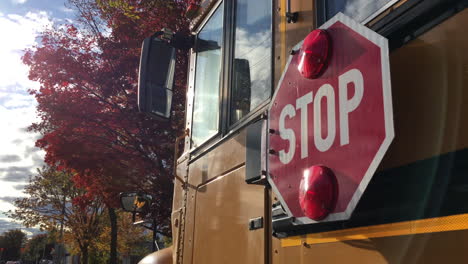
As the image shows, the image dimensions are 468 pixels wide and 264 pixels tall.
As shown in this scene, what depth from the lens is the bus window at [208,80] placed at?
2.42 meters

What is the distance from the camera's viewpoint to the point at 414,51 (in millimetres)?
1066

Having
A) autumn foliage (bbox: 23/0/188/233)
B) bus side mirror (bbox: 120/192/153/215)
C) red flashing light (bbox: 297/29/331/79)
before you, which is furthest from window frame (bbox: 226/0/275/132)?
autumn foliage (bbox: 23/0/188/233)

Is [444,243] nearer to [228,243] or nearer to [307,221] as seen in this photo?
[307,221]

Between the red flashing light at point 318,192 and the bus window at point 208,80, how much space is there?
43.1 inches

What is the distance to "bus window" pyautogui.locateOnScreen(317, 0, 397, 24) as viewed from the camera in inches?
47.8

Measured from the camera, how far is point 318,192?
119 cm

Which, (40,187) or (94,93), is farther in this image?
(40,187)

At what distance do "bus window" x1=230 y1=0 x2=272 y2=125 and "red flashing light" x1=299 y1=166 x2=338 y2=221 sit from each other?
64 centimetres

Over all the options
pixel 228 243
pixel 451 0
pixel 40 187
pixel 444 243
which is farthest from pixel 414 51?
pixel 40 187

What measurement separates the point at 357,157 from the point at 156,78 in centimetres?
170

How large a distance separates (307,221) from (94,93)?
714 cm

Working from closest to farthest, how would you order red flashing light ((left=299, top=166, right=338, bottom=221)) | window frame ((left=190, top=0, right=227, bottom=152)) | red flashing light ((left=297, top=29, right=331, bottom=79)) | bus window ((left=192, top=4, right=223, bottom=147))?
red flashing light ((left=299, top=166, right=338, bottom=221)) < red flashing light ((left=297, top=29, right=331, bottom=79)) < window frame ((left=190, top=0, right=227, bottom=152)) < bus window ((left=192, top=4, right=223, bottom=147))

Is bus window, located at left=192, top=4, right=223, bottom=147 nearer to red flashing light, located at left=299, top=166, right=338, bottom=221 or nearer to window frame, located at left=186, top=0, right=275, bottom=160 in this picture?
window frame, located at left=186, top=0, right=275, bottom=160

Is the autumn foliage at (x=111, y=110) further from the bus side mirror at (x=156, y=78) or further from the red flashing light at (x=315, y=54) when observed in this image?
the red flashing light at (x=315, y=54)
